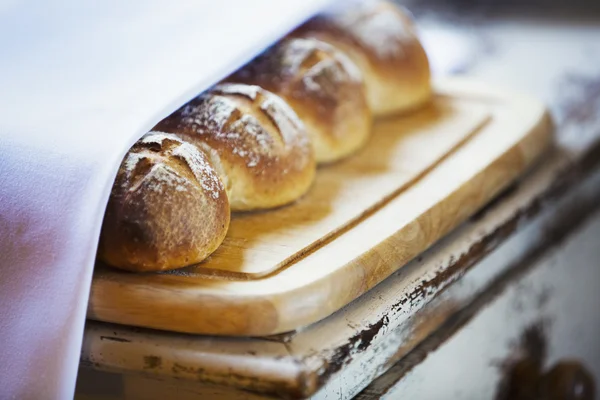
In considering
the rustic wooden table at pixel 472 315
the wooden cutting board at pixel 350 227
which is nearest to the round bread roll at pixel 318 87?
the wooden cutting board at pixel 350 227

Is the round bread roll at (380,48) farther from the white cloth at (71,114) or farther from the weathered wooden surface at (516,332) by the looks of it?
the weathered wooden surface at (516,332)

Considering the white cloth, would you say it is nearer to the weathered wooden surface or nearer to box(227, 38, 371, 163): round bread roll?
box(227, 38, 371, 163): round bread roll

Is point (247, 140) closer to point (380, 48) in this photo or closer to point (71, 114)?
point (71, 114)

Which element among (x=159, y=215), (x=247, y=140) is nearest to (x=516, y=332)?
(x=247, y=140)

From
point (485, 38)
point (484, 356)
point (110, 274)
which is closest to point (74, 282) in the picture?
point (110, 274)

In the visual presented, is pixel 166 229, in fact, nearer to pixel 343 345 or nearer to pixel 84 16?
pixel 343 345

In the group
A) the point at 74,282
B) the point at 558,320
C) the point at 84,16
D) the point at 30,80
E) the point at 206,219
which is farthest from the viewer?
the point at 558,320
